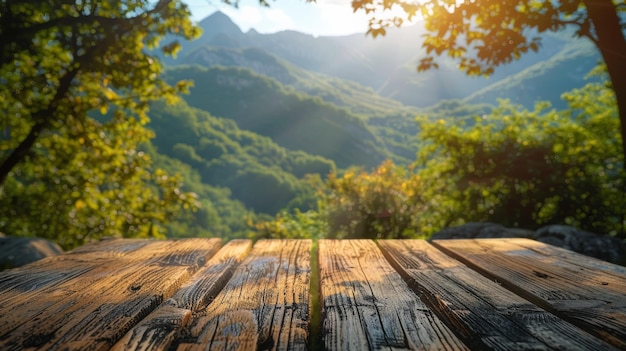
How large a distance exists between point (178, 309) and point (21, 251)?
17.2 ft

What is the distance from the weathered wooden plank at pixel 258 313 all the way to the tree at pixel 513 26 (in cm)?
344

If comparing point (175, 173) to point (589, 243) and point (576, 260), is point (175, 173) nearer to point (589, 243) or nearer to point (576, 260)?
point (589, 243)

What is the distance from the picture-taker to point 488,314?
100 cm

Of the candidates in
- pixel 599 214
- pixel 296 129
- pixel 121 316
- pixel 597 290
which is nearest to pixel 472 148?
pixel 599 214

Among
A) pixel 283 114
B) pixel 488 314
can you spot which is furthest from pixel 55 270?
pixel 283 114

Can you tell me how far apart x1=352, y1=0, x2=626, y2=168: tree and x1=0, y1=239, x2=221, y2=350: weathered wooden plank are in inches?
137

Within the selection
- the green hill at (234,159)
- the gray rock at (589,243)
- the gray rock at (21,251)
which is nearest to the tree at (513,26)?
the gray rock at (589,243)

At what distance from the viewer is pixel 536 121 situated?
23.8 feet

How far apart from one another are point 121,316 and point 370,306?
638 millimetres

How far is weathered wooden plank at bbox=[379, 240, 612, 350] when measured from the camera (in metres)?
0.86

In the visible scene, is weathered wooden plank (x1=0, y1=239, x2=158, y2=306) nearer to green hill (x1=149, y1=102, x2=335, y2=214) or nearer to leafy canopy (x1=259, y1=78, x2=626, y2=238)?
leafy canopy (x1=259, y1=78, x2=626, y2=238)

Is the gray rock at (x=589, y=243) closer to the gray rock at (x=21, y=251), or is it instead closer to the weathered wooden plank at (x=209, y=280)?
the weathered wooden plank at (x=209, y=280)

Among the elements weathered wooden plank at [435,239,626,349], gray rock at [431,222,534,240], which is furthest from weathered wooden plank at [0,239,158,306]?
gray rock at [431,222,534,240]

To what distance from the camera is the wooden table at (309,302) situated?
863 millimetres
